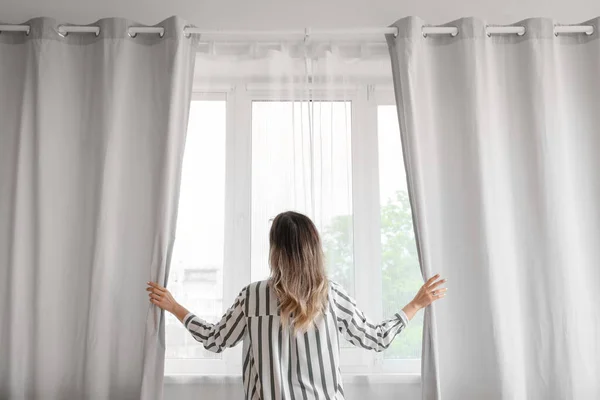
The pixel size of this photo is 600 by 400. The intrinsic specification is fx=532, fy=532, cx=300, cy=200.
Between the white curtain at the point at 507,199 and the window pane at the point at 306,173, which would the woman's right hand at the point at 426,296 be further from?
the window pane at the point at 306,173

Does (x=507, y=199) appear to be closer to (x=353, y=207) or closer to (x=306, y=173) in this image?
(x=353, y=207)

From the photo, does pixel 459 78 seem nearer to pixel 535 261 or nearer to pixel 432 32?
pixel 432 32

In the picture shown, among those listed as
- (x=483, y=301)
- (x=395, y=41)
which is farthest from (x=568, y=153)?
(x=395, y=41)

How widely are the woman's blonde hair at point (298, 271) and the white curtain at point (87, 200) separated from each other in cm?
55

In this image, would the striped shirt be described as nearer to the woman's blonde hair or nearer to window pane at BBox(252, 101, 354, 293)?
the woman's blonde hair

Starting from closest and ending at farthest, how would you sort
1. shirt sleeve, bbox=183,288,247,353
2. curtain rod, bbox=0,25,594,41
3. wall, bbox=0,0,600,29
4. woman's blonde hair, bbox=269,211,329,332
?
1. woman's blonde hair, bbox=269,211,329,332
2. shirt sleeve, bbox=183,288,247,353
3. curtain rod, bbox=0,25,594,41
4. wall, bbox=0,0,600,29

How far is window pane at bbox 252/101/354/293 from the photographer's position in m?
2.07

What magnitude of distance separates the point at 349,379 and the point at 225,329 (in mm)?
563

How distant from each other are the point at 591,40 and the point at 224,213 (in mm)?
1673

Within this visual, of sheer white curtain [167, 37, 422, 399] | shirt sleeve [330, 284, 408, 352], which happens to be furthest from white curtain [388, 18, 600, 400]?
shirt sleeve [330, 284, 408, 352]

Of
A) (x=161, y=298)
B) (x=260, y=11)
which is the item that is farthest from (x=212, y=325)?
(x=260, y=11)

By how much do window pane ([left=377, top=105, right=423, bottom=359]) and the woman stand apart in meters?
0.44

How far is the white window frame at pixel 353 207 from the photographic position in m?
2.04

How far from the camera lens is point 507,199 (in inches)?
82.9
